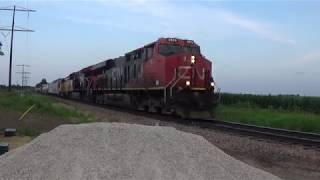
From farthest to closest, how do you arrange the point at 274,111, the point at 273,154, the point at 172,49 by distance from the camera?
1. the point at 274,111
2. the point at 172,49
3. the point at 273,154

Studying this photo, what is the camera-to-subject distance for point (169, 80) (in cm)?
2591

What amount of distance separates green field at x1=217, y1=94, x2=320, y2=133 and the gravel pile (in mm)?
14750

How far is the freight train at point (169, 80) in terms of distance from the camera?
999 inches

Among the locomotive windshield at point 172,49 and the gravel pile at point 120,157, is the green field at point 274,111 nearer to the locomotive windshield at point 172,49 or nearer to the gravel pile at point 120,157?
the locomotive windshield at point 172,49

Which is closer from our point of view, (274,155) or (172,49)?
(274,155)

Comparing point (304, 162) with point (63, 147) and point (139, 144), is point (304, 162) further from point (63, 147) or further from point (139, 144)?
point (63, 147)

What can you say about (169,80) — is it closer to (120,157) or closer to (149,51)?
(149,51)

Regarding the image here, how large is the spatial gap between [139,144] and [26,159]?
5.37 feet

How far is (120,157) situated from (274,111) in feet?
97.2

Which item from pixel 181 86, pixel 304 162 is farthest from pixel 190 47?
pixel 304 162

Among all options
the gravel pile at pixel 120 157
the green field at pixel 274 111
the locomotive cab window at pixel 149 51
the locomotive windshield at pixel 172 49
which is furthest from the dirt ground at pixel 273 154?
the locomotive cab window at pixel 149 51

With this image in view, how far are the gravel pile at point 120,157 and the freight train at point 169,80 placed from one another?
16.1 metres

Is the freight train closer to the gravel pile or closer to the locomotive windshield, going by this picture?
the locomotive windshield

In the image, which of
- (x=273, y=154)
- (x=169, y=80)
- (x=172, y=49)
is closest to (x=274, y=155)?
(x=273, y=154)
